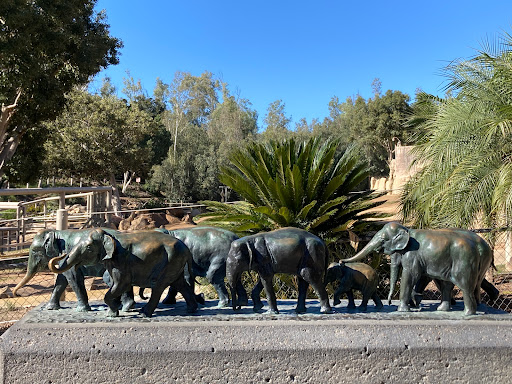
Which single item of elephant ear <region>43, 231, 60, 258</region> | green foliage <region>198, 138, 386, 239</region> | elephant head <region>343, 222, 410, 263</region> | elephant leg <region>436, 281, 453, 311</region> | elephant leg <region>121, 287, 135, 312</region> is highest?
green foliage <region>198, 138, 386, 239</region>

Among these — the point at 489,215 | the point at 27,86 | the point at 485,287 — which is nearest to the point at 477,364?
the point at 485,287

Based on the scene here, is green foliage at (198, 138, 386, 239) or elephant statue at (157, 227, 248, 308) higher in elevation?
green foliage at (198, 138, 386, 239)

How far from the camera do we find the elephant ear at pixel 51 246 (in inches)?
111

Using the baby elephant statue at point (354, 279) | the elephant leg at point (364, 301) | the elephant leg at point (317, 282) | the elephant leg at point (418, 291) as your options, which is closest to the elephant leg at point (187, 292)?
the elephant leg at point (317, 282)

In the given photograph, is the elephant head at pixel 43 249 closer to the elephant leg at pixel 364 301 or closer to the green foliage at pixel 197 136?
the elephant leg at pixel 364 301

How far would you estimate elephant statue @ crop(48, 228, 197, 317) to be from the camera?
8.34 feet

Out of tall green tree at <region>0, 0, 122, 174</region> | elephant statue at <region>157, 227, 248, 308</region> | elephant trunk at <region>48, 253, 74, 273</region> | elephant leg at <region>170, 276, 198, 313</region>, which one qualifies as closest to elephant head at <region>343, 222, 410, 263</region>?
elephant statue at <region>157, 227, 248, 308</region>

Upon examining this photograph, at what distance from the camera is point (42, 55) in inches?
380

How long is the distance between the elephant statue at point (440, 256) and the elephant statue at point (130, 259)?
4.22ft

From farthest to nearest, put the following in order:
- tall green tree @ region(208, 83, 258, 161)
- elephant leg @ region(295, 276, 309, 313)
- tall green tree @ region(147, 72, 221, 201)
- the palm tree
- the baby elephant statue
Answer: tall green tree @ region(208, 83, 258, 161)
tall green tree @ region(147, 72, 221, 201)
the palm tree
the baby elephant statue
elephant leg @ region(295, 276, 309, 313)

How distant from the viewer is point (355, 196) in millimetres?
5895

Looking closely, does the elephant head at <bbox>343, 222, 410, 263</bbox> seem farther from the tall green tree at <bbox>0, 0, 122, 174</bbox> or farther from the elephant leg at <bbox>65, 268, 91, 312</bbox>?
the tall green tree at <bbox>0, 0, 122, 174</bbox>

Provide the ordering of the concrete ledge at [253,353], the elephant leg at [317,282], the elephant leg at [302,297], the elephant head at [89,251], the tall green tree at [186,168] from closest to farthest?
the concrete ledge at [253,353] → the elephant head at [89,251] → the elephant leg at [317,282] → the elephant leg at [302,297] → the tall green tree at [186,168]

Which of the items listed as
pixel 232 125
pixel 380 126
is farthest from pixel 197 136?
pixel 380 126
